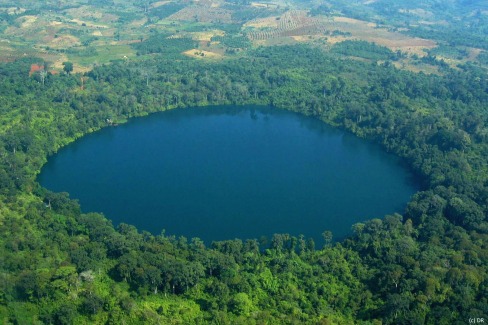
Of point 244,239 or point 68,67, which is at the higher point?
point 68,67

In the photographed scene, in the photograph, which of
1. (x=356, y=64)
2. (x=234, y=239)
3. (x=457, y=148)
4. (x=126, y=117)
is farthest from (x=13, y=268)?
(x=356, y=64)

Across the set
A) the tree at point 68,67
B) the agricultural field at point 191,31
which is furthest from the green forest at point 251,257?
the agricultural field at point 191,31

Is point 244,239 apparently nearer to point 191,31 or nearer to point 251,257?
point 251,257

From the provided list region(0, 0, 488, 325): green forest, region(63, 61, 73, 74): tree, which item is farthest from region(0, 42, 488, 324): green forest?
region(63, 61, 73, 74): tree

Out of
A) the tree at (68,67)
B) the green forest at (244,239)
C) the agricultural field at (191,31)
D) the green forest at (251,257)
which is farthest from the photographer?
the agricultural field at (191,31)

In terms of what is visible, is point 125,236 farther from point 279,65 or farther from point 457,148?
point 279,65

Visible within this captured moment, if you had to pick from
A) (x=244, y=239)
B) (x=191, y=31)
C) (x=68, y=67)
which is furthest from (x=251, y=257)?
(x=191, y=31)

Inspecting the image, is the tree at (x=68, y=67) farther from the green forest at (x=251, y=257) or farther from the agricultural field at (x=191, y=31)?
the green forest at (x=251, y=257)
